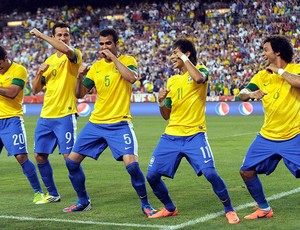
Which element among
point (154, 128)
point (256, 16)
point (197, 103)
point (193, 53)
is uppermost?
point (193, 53)

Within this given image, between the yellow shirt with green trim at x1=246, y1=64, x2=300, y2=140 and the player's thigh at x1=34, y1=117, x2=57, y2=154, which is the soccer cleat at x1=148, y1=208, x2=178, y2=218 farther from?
the player's thigh at x1=34, y1=117, x2=57, y2=154

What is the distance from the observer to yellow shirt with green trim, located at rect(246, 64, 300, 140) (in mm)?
7648

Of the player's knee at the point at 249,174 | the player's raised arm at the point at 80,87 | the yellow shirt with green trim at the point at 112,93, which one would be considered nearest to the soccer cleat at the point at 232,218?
the player's knee at the point at 249,174

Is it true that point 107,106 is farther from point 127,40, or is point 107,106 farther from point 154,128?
point 127,40

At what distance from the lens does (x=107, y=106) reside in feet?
27.6

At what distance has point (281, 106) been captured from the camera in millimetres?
7648

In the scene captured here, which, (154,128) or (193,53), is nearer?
(193,53)

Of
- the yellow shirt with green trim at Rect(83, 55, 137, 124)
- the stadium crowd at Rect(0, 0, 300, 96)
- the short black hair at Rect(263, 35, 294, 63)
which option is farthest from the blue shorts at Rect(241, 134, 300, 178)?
the stadium crowd at Rect(0, 0, 300, 96)

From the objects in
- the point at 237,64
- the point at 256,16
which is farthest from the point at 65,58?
the point at 256,16

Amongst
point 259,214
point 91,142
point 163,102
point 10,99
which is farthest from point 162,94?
point 10,99

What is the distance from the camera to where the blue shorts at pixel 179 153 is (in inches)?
303

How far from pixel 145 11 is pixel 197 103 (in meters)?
37.8

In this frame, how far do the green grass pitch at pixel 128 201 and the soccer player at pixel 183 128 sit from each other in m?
0.45

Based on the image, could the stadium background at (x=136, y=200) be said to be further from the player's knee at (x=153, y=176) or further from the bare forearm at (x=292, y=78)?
the bare forearm at (x=292, y=78)
